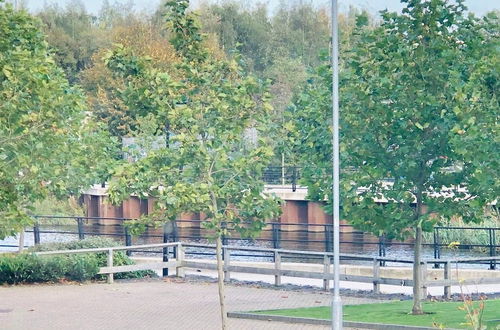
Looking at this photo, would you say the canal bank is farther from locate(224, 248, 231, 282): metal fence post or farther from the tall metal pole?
the tall metal pole

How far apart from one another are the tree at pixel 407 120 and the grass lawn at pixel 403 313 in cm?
61

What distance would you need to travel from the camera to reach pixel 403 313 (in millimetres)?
23609

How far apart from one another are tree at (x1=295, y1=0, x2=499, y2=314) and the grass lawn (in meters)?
0.61

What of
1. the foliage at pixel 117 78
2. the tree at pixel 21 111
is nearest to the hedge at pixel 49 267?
the tree at pixel 21 111

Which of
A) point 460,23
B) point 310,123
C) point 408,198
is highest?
point 460,23

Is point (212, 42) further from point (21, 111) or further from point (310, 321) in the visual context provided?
point (21, 111)

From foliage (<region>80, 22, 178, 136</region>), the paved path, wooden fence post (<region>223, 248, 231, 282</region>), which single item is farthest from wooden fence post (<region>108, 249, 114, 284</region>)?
foliage (<region>80, 22, 178, 136</region>)

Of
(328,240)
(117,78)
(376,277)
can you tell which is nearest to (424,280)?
(376,277)

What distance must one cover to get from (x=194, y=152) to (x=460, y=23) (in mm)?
6214

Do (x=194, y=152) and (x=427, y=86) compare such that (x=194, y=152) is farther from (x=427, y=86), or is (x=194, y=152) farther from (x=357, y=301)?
(x=357, y=301)

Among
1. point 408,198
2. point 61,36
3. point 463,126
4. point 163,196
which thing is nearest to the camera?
point 163,196

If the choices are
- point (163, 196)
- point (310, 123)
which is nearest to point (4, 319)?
point (163, 196)

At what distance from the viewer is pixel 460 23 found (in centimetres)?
2366

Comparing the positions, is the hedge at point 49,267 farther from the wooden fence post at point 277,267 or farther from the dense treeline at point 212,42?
the dense treeline at point 212,42
